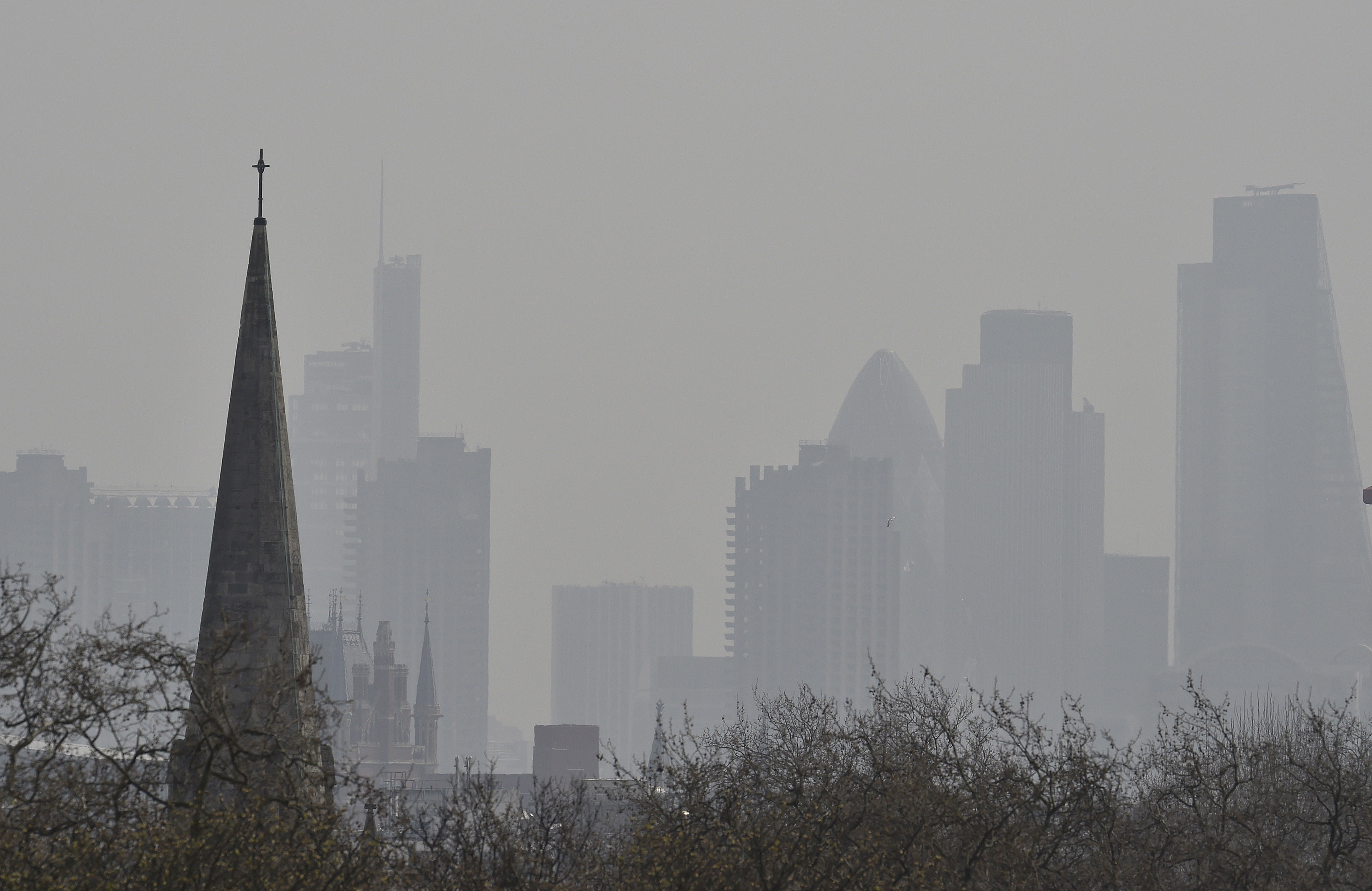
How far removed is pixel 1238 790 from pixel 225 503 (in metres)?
35.2

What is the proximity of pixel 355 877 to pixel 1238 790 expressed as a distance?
42055mm

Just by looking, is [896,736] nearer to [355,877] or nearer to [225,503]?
[225,503]

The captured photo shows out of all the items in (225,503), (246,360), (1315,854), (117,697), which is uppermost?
(246,360)

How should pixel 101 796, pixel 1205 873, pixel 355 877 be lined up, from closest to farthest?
pixel 355 877 < pixel 101 796 < pixel 1205 873

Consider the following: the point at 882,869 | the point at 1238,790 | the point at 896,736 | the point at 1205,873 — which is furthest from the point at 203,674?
the point at 1238,790

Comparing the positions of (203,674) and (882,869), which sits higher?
(203,674)

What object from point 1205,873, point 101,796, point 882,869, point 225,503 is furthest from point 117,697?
point 1205,873

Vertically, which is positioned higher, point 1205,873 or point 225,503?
point 225,503

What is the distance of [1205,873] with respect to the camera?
139 ft

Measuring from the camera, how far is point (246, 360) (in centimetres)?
4603

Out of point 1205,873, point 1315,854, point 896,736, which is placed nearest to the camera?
point 1205,873

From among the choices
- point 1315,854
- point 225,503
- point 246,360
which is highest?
point 246,360

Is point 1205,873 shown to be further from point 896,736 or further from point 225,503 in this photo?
point 225,503

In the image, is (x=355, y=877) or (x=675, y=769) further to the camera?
(x=675, y=769)
